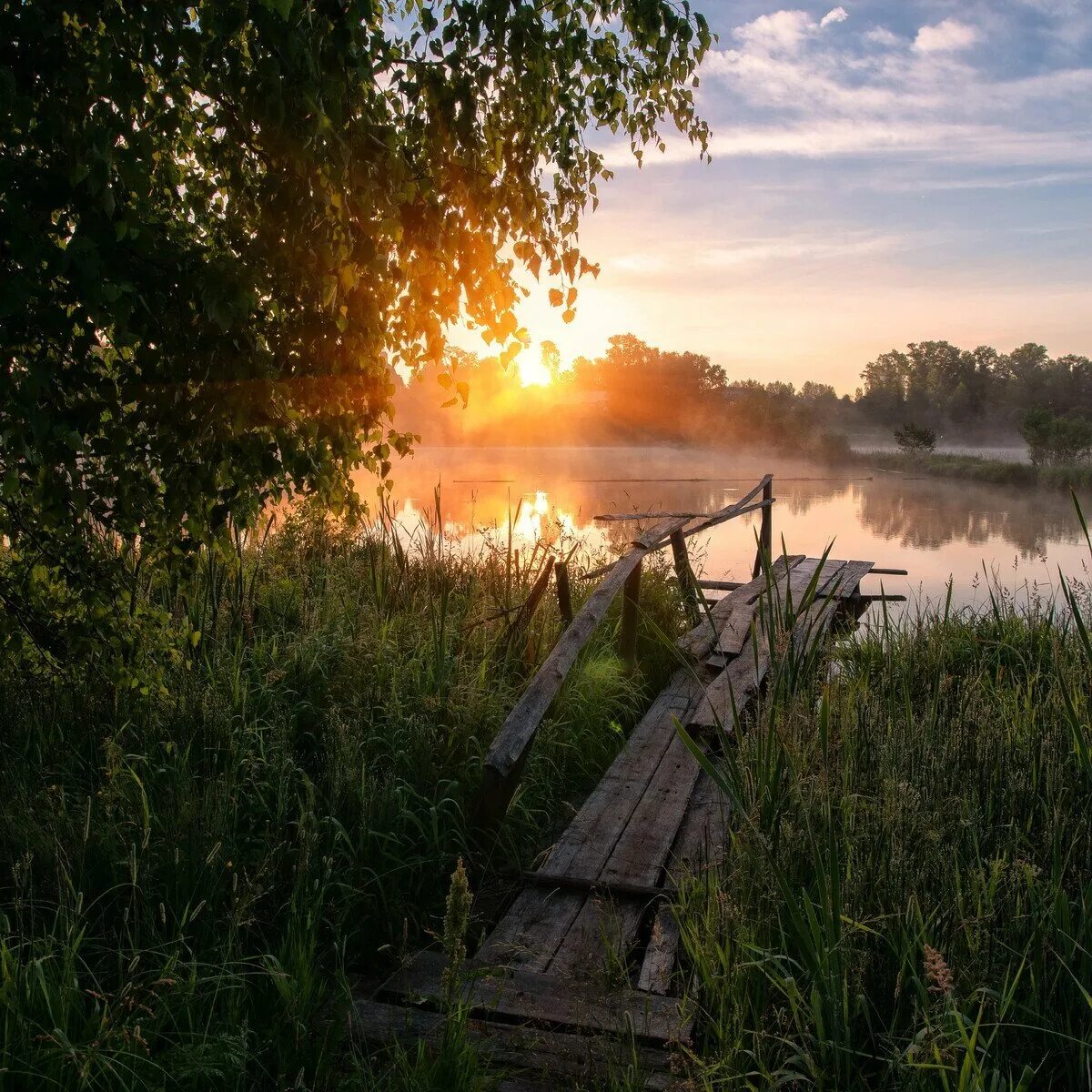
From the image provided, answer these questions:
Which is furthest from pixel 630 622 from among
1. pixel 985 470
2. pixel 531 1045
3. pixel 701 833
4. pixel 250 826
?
pixel 985 470

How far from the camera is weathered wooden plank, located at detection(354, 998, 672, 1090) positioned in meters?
2.31

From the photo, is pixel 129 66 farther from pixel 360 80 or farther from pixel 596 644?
pixel 596 644

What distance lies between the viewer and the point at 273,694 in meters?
4.36

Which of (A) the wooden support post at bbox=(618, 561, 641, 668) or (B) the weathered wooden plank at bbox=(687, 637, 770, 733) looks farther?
(A) the wooden support post at bbox=(618, 561, 641, 668)

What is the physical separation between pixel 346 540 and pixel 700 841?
5.44 m

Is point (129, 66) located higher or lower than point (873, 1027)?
higher

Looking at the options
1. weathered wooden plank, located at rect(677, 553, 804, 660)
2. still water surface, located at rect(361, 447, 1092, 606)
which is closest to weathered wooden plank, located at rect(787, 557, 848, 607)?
weathered wooden plank, located at rect(677, 553, 804, 660)

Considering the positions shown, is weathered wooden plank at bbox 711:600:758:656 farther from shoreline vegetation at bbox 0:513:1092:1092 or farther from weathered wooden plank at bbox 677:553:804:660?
shoreline vegetation at bbox 0:513:1092:1092

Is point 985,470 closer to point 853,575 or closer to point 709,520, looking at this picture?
point 853,575

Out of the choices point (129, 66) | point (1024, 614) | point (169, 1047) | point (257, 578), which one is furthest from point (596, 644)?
point (129, 66)

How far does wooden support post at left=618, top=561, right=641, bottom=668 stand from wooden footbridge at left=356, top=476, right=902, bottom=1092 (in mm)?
953

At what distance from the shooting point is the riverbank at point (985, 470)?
3488cm

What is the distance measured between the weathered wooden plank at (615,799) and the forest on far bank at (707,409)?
47.4 metres

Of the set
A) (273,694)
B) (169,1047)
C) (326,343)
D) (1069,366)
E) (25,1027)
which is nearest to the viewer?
(25,1027)
